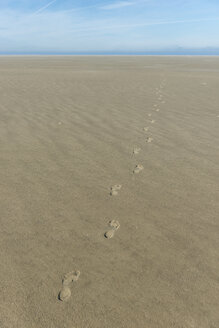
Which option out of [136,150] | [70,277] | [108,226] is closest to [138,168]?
[136,150]

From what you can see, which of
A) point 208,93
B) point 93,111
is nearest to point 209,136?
point 93,111

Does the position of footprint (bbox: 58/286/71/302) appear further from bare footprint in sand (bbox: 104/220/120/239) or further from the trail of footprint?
bare footprint in sand (bbox: 104/220/120/239)

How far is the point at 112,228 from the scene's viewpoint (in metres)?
3.08

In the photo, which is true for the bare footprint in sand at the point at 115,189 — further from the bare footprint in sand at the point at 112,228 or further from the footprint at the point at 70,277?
the footprint at the point at 70,277

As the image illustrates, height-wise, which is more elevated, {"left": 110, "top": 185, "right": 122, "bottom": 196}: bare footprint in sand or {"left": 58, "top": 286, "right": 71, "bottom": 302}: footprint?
Answer: {"left": 58, "top": 286, "right": 71, "bottom": 302}: footprint

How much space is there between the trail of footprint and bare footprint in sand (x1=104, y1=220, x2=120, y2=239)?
0.61 metres

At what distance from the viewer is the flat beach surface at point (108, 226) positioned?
2.15 m

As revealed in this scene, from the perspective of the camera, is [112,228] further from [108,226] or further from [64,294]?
[64,294]

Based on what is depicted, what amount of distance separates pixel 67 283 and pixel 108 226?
907mm

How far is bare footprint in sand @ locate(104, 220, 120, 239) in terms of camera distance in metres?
2.95

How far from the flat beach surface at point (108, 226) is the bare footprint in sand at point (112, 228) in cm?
5

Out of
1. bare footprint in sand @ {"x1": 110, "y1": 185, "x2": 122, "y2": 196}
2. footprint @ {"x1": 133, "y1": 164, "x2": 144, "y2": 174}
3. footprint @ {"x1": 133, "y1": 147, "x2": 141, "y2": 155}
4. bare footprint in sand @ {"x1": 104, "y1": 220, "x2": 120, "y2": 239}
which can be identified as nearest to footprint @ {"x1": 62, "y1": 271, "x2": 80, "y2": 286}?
bare footprint in sand @ {"x1": 104, "y1": 220, "x2": 120, "y2": 239}

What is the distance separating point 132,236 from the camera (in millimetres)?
2943

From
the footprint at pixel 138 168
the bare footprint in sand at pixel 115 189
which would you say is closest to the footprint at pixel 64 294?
the bare footprint in sand at pixel 115 189
